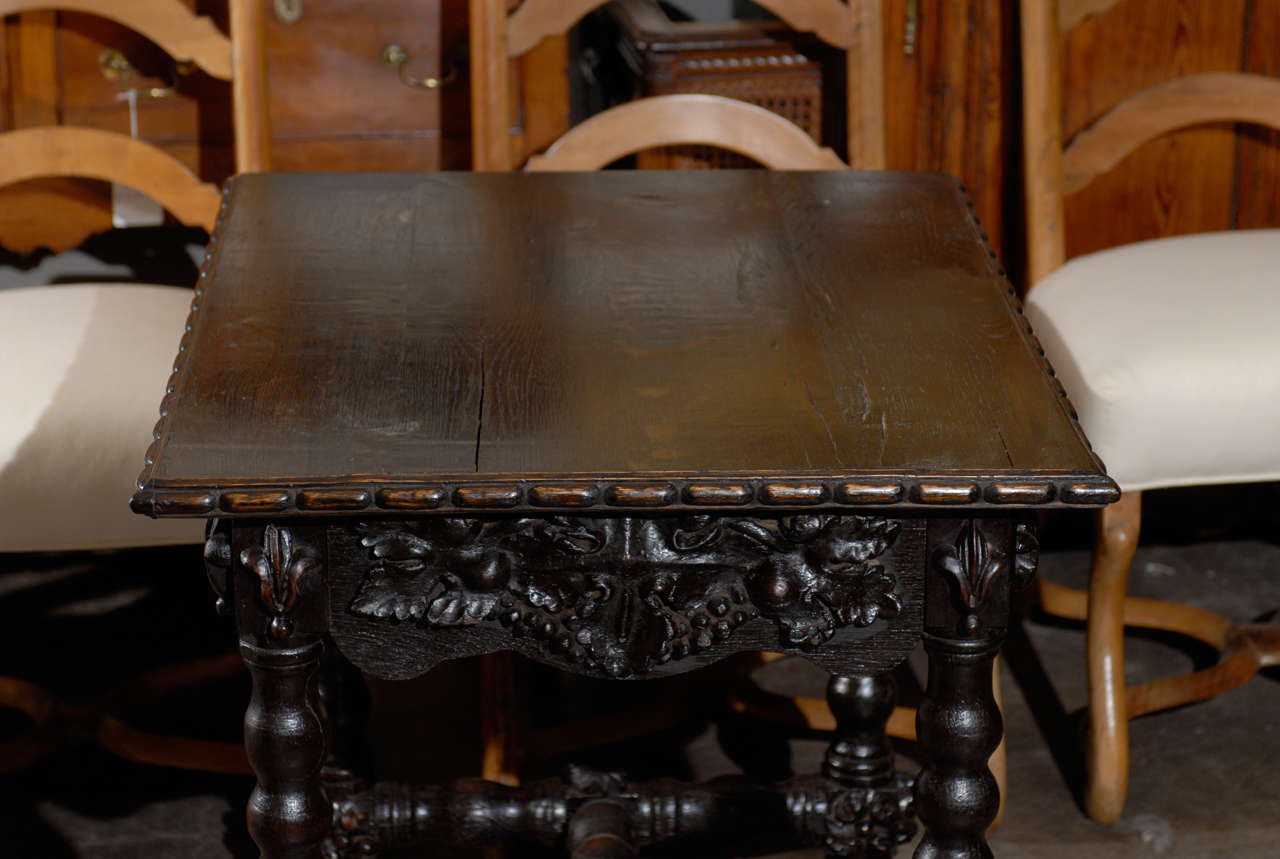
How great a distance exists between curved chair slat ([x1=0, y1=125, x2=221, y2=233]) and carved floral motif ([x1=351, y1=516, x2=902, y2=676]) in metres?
0.86

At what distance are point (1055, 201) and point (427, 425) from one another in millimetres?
1075

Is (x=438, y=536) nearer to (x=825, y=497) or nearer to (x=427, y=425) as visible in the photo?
(x=427, y=425)

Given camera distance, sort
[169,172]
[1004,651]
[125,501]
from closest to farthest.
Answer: [125,501] → [169,172] → [1004,651]

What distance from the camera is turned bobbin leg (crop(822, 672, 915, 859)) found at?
149cm

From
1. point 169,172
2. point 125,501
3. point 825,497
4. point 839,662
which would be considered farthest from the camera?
point 169,172

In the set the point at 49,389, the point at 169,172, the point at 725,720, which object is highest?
the point at 169,172

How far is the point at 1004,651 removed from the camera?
212 centimetres

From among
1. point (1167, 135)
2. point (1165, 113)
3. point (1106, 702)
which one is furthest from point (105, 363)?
point (1167, 135)

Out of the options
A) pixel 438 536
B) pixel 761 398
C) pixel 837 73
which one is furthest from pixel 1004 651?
pixel 438 536

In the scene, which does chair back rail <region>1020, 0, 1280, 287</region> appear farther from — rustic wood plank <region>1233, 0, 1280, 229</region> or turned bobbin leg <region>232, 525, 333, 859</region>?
turned bobbin leg <region>232, 525, 333, 859</region>

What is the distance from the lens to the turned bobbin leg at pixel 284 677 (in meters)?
1.03

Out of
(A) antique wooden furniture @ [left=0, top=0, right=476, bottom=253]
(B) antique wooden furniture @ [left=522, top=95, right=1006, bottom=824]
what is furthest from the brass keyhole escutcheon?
(B) antique wooden furniture @ [left=522, top=95, right=1006, bottom=824]

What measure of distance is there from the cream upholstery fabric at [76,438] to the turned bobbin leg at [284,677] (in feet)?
1.17

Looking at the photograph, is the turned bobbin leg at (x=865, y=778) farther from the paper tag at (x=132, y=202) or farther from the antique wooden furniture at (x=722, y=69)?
the paper tag at (x=132, y=202)
